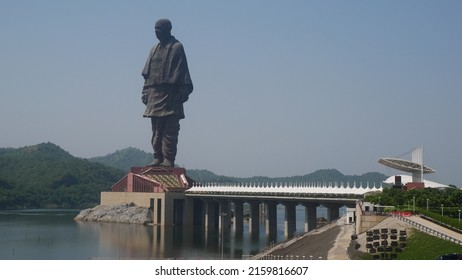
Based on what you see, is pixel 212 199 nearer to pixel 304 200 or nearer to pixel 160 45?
pixel 304 200

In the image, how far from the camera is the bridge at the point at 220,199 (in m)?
115

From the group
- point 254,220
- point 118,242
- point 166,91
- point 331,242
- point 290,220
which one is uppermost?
point 166,91

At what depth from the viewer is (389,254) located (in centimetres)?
5559

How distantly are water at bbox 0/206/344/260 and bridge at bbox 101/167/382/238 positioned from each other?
12.9ft

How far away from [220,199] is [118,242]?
37481 mm

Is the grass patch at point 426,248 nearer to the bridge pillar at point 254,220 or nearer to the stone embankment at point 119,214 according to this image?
the bridge pillar at point 254,220

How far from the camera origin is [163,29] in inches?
6319

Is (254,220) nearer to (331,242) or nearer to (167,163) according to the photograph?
(167,163)

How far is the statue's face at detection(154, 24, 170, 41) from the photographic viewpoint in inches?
6309

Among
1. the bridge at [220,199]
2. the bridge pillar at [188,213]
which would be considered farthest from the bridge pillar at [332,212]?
the bridge pillar at [188,213]

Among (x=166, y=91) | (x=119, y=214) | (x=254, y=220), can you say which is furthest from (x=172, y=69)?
(x=254, y=220)

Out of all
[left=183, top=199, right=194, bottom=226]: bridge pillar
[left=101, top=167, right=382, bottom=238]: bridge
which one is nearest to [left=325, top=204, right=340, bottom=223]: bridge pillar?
[left=101, top=167, right=382, bottom=238]: bridge

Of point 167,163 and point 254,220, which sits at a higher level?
point 167,163

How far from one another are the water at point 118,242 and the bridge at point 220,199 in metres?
3.94
